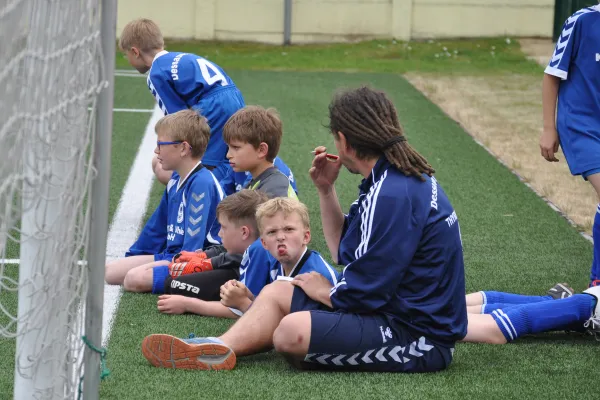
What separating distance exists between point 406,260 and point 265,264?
1068mm

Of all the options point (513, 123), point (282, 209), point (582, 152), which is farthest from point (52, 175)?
point (513, 123)

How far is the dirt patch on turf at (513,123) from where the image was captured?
25.8 ft

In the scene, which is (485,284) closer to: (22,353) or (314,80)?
(22,353)

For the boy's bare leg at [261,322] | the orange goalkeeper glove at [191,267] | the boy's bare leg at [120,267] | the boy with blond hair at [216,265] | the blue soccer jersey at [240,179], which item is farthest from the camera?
the blue soccer jersey at [240,179]

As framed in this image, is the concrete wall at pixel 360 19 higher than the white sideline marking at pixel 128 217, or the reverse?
the concrete wall at pixel 360 19

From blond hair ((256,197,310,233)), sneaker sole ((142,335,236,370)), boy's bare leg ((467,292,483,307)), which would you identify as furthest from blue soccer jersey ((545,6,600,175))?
sneaker sole ((142,335,236,370))

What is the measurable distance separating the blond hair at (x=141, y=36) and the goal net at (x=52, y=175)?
3450 millimetres

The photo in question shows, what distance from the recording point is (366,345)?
3.83 metres

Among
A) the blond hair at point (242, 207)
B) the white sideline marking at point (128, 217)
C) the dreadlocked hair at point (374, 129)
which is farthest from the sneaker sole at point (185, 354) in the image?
the blond hair at point (242, 207)

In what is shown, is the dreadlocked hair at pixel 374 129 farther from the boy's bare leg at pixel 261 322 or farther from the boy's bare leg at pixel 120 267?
the boy's bare leg at pixel 120 267

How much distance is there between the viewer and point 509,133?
1092 centimetres

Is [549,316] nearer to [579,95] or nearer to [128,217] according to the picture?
[579,95]

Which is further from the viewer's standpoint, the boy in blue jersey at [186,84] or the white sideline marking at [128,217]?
the boy in blue jersey at [186,84]

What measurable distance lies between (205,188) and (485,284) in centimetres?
153
